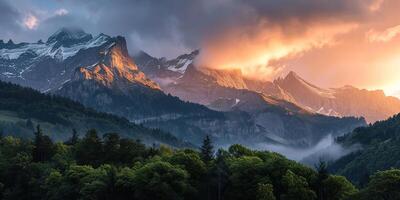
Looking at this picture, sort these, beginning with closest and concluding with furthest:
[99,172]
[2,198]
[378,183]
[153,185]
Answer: [378,183], [153,185], [99,172], [2,198]

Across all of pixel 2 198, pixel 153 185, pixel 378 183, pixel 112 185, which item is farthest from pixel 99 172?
pixel 378 183

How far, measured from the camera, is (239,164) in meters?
172

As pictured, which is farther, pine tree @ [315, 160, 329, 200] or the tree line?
pine tree @ [315, 160, 329, 200]


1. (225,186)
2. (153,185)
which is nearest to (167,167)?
(153,185)

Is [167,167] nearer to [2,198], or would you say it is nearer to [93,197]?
[93,197]

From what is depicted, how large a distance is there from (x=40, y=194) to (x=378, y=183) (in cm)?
10280

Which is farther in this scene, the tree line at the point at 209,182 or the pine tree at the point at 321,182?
the pine tree at the point at 321,182

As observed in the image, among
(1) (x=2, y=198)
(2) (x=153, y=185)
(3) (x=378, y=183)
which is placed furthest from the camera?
(1) (x=2, y=198)

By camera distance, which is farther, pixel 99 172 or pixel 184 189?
pixel 99 172

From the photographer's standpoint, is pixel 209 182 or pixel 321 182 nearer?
pixel 321 182

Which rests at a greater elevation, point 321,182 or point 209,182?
point 321,182

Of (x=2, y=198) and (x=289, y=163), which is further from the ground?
(x=289, y=163)

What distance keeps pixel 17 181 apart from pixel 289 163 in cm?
8807

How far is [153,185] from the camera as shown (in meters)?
162
